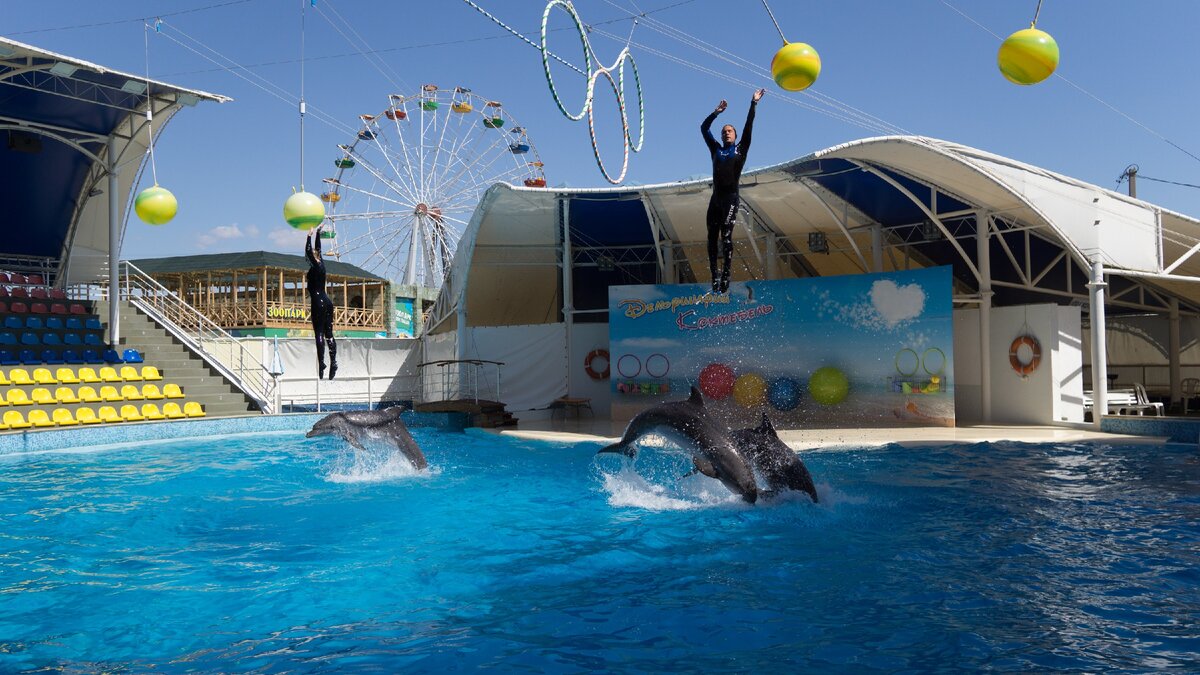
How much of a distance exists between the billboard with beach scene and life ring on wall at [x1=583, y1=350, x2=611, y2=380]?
5.37ft

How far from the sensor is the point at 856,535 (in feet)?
19.2

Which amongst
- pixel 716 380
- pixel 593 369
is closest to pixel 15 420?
pixel 593 369

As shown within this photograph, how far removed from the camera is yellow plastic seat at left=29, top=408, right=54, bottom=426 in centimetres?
1303

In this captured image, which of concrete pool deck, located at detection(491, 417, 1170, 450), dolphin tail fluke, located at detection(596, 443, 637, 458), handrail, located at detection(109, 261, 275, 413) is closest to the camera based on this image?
dolphin tail fluke, located at detection(596, 443, 637, 458)

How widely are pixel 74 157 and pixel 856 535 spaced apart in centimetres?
1846

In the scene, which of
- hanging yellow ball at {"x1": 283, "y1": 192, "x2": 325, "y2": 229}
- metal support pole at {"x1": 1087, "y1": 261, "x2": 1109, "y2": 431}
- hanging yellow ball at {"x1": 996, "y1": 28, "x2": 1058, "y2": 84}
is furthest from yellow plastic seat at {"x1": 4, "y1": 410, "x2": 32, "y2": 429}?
metal support pole at {"x1": 1087, "y1": 261, "x2": 1109, "y2": 431}

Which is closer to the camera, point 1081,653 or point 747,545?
point 1081,653

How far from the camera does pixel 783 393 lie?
15094mm

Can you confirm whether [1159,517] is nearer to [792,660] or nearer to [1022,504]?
[1022,504]

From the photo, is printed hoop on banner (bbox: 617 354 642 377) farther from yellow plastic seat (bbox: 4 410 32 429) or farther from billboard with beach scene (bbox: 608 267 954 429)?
yellow plastic seat (bbox: 4 410 32 429)

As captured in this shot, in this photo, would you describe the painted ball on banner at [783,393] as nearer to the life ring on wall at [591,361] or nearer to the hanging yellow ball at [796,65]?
the life ring on wall at [591,361]

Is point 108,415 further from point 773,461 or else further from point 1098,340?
point 1098,340

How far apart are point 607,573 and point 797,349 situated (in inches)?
416

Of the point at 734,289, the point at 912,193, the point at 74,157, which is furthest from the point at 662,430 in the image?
the point at 74,157
